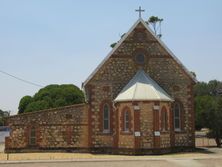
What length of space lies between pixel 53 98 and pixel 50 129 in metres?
27.9

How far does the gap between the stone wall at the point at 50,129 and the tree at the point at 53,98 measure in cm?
2422

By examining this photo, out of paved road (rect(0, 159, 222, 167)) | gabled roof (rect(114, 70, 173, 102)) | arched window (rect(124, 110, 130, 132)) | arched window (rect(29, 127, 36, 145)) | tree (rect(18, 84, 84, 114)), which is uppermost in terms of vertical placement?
tree (rect(18, 84, 84, 114))

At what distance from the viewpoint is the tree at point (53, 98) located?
60656 millimetres

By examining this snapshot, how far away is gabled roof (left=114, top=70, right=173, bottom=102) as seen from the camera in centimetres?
3269

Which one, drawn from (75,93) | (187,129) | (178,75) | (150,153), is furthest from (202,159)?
(75,93)

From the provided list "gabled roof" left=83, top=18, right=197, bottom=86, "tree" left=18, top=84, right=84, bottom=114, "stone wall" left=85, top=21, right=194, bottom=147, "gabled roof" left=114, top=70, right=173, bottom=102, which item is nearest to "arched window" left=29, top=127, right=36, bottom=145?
"stone wall" left=85, top=21, right=194, bottom=147

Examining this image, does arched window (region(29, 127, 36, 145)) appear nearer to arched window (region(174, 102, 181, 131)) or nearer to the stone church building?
the stone church building

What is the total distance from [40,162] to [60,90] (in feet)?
121

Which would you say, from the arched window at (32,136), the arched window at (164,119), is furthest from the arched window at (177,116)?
the arched window at (32,136)

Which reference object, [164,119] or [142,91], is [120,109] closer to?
[142,91]

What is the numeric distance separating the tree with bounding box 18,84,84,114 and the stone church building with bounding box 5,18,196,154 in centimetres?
2441

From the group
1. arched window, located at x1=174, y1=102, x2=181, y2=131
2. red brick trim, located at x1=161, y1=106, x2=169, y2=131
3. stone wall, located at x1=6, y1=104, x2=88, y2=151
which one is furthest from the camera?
arched window, located at x1=174, y1=102, x2=181, y2=131

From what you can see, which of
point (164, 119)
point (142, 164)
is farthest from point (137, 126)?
point (142, 164)

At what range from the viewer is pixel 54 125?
116ft
